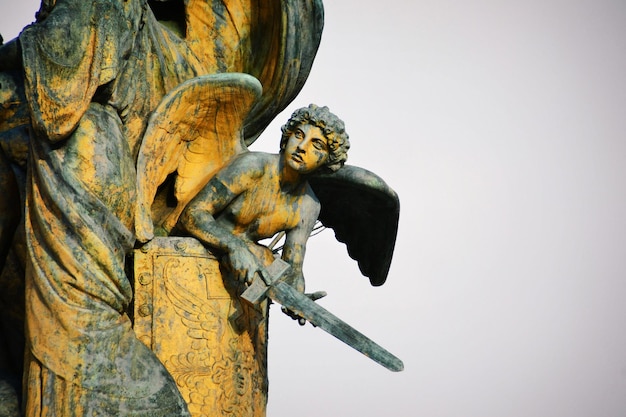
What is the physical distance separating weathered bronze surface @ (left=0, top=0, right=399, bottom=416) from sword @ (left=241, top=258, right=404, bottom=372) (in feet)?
0.21

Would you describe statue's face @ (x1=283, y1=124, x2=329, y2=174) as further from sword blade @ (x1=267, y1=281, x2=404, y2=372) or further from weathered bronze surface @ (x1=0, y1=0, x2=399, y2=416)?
sword blade @ (x1=267, y1=281, x2=404, y2=372)

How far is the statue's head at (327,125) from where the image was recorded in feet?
22.9

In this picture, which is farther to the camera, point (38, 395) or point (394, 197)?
point (394, 197)

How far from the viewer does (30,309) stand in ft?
20.5

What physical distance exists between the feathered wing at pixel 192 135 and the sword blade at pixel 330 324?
25.3 inches

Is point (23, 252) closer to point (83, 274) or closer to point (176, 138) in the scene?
point (83, 274)

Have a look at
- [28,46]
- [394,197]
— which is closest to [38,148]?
[28,46]

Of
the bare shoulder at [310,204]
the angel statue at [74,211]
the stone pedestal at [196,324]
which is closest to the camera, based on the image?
the angel statue at [74,211]

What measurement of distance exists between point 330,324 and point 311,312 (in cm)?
11

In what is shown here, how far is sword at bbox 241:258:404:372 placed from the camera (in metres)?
Answer: 6.75

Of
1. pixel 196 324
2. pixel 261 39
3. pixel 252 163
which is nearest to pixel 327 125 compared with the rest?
pixel 252 163

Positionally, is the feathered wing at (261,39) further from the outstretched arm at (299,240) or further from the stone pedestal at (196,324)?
the stone pedestal at (196,324)

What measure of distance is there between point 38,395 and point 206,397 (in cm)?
86

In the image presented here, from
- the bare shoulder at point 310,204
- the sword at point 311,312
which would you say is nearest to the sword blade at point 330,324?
the sword at point 311,312
